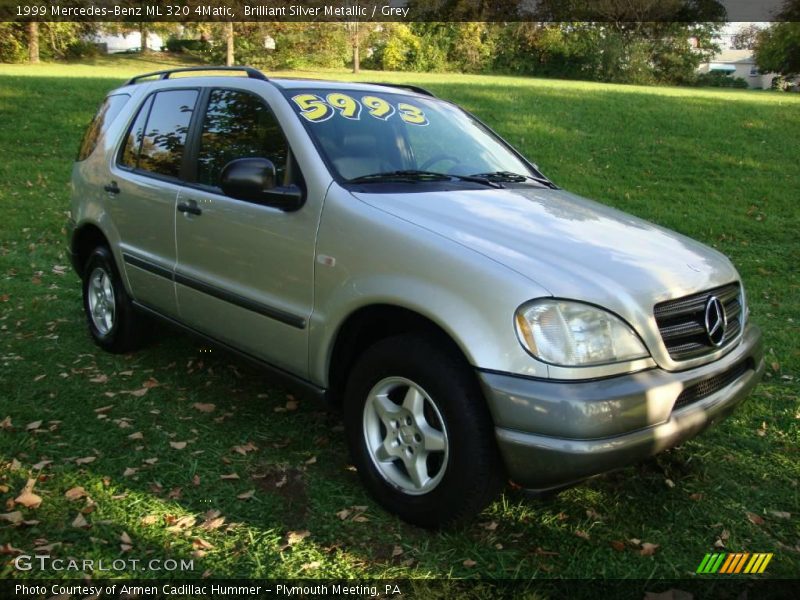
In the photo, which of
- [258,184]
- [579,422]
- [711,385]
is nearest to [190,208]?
[258,184]

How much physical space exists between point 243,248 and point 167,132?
4.12 ft

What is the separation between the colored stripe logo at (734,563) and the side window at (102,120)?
446 centimetres

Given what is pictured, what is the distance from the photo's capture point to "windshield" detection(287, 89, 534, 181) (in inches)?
134

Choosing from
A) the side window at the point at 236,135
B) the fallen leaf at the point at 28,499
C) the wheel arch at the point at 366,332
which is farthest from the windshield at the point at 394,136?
the fallen leaf at the point at 28,499

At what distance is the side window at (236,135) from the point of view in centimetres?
348

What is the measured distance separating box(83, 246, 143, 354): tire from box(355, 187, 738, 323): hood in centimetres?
242

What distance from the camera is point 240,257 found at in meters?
3.50

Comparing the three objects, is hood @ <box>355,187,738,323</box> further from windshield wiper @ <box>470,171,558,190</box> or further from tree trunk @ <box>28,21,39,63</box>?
tree trunk @ <box>28,21,39,63</box>

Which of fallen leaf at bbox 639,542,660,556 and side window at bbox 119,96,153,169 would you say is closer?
fallen leaf at bbox 639,542,660,556

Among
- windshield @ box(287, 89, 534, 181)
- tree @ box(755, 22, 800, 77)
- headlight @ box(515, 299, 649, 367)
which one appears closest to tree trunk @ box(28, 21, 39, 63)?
windshield @ box(287, 89, 534, 181)

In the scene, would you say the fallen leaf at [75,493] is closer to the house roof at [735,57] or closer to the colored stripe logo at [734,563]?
the colored stripe logo at [734,563]

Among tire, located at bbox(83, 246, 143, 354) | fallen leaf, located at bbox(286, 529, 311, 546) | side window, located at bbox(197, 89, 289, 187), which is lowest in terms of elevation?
fallen leaf, located at bbox(286, 529, 311, 546)

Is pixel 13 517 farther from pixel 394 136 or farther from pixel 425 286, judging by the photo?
pixel 394 136

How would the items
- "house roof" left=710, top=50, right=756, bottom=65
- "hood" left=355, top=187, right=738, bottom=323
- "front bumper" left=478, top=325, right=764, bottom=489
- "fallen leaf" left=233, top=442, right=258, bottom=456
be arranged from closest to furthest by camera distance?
1. "front bumper" left=478, top=325, right=764, bottom=489
2. "hood" left=355, top=187, right=738, bottom=323
3. "fallen leaf" left=233, top=442, right=258, bottom=456
4. "house roof" left=710, top=50, right=756, bottom=65
